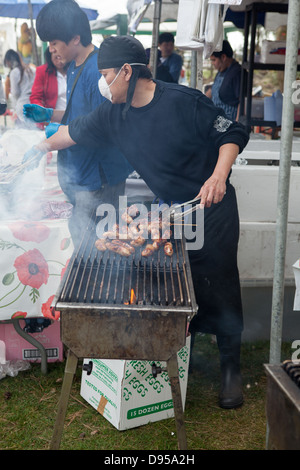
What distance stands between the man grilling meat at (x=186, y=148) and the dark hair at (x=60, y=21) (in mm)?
604

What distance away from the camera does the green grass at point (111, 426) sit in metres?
3.01

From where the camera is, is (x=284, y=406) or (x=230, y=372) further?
(x=230, y=372)

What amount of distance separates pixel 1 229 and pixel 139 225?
115 centimetres

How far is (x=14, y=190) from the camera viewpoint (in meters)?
3.86

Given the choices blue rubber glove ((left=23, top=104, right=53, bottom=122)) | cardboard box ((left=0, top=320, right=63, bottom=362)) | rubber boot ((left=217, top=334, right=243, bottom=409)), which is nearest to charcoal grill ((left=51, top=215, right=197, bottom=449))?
rubber boot ((left=217, top=334, right=243, bottom=409))

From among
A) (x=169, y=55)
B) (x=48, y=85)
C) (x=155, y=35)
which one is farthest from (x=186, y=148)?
(x=169, y=55)

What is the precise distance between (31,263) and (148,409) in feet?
4.46

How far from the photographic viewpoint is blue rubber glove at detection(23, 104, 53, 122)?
373 centimetres

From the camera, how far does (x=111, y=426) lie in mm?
3199

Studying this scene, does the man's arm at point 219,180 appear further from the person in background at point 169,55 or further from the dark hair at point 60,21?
the person in background at point 169,55

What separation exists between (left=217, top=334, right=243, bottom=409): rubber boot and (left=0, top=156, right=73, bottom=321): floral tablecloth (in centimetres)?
129

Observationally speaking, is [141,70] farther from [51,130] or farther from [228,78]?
[228,78]

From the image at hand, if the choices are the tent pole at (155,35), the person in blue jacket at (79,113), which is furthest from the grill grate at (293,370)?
the tent pole at (155,35)
